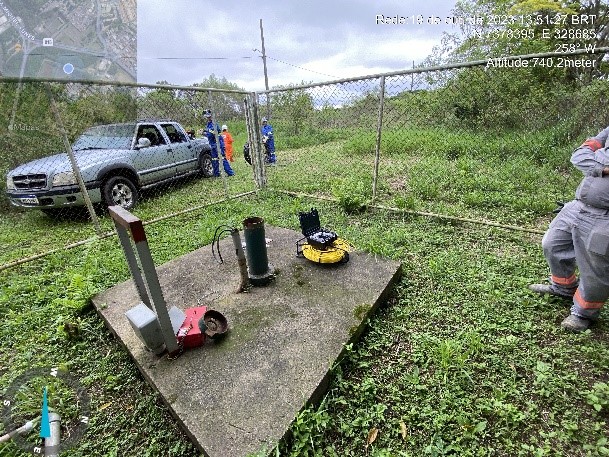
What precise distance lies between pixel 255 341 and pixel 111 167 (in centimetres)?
443

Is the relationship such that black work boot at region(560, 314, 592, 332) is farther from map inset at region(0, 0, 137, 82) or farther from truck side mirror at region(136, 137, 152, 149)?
truck side mirror at region(136, 137, 152, 149)

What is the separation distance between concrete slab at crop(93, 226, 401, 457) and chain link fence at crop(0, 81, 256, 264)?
7.83 ft

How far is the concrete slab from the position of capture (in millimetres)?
1613

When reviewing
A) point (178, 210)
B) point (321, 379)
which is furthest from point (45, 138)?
point (321, 379)

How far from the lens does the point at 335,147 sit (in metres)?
6.52

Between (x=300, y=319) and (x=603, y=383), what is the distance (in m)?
1.91

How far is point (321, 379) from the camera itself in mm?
1792

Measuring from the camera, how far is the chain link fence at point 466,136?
13.2ft

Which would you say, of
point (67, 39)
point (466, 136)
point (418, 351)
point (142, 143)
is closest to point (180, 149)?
point (142, 143)

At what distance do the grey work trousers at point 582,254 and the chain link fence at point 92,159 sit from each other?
4.53 meters

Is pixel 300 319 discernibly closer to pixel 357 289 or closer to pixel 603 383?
pixel 357 289

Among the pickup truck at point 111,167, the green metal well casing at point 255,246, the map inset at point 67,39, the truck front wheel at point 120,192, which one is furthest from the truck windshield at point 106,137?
the green metal well casing at point 255,246

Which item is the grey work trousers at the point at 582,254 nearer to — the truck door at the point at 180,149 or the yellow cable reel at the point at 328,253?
the yellow cable reel at the point at 328,253

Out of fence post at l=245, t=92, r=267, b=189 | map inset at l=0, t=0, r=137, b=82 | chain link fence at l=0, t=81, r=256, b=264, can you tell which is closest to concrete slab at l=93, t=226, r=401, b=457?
chain link fence at l=0, t=81, r=256, b=264
